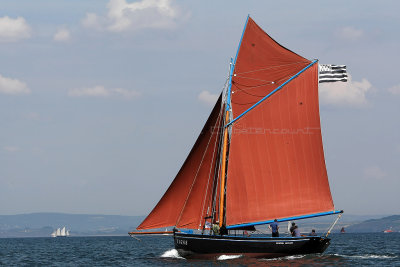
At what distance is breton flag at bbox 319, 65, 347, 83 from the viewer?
49.9 m

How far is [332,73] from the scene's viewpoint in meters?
50.1

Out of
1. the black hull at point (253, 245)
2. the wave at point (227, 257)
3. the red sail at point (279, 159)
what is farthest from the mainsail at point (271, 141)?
the wave at point (227, 257)

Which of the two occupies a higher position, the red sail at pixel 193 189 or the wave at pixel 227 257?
the red sail at pixel 193 189

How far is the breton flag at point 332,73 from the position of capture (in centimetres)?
4994

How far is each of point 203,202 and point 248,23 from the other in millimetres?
13261

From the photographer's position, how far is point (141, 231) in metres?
49.9

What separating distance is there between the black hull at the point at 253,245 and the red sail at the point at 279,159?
1480 millimetres

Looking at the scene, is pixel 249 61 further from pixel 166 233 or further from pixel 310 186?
pixel 166 233

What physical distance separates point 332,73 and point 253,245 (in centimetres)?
1359

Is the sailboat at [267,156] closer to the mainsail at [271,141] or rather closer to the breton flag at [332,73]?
the mainsail at [271,141]

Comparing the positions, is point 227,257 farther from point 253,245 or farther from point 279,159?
point 279,159

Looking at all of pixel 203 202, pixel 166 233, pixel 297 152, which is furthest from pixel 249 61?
pixel 166 233

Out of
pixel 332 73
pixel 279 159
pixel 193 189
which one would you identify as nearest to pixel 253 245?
pixel 193 189

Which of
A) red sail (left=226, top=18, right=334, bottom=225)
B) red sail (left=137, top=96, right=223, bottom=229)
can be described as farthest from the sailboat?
red sail (left=137, top=96, right=223, bottom=229)
